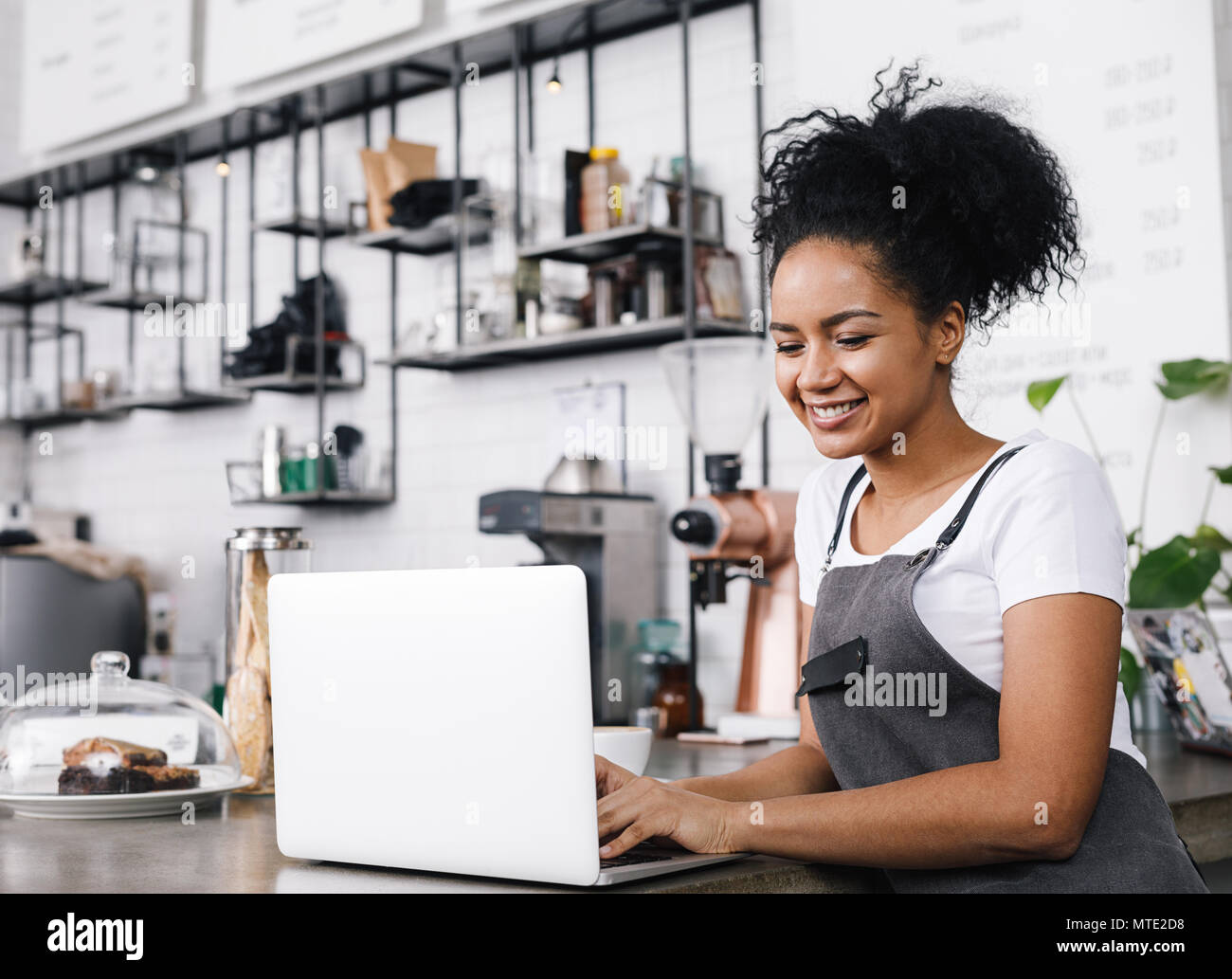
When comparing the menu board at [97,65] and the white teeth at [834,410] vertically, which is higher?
the menu board at [97,65]

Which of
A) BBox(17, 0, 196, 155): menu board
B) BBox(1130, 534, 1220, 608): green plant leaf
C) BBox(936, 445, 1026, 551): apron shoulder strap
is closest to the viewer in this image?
BBox(936, 445, 1026, 551): apron shoulder strap

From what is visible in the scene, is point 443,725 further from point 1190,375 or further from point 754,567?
point 1190,375

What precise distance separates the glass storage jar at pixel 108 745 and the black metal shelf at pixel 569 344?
1.85m

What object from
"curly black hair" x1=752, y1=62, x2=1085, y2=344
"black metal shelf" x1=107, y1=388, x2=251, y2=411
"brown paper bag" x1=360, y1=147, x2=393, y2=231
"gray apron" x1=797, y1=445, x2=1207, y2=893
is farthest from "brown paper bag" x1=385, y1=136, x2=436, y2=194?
"gray apron" x1=797, y1=445, x2=1207, y2=893

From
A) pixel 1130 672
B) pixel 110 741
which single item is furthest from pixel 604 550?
pixel 110 741

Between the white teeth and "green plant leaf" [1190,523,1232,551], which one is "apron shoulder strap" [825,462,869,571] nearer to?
the white teeth

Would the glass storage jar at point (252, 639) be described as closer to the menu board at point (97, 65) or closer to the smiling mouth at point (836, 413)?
the smiling mouth at point (836, 413)

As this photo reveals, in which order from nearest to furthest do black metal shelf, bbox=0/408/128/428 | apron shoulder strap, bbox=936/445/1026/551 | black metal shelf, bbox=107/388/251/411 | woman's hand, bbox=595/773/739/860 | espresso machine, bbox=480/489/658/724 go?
woman's hand, bbox=595/773/739/860
apron shoulder strap, bbox=936/445/1026/551
espresso machine, bbox=480/489/658/724
black metal shelf, bbox=107/388/251/411
black metal shelf, bbox=0/408/128/428

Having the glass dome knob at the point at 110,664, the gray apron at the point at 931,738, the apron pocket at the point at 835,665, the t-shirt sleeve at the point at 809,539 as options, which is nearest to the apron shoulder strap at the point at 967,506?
the gray apron at the point at 931,738

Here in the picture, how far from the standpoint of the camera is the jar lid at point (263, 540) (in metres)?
1.72

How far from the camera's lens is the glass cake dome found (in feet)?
4.99

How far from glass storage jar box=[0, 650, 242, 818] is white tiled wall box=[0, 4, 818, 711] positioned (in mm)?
1782

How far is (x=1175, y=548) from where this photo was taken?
224cm

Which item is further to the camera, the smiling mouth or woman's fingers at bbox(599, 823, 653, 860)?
the smiling mouth
